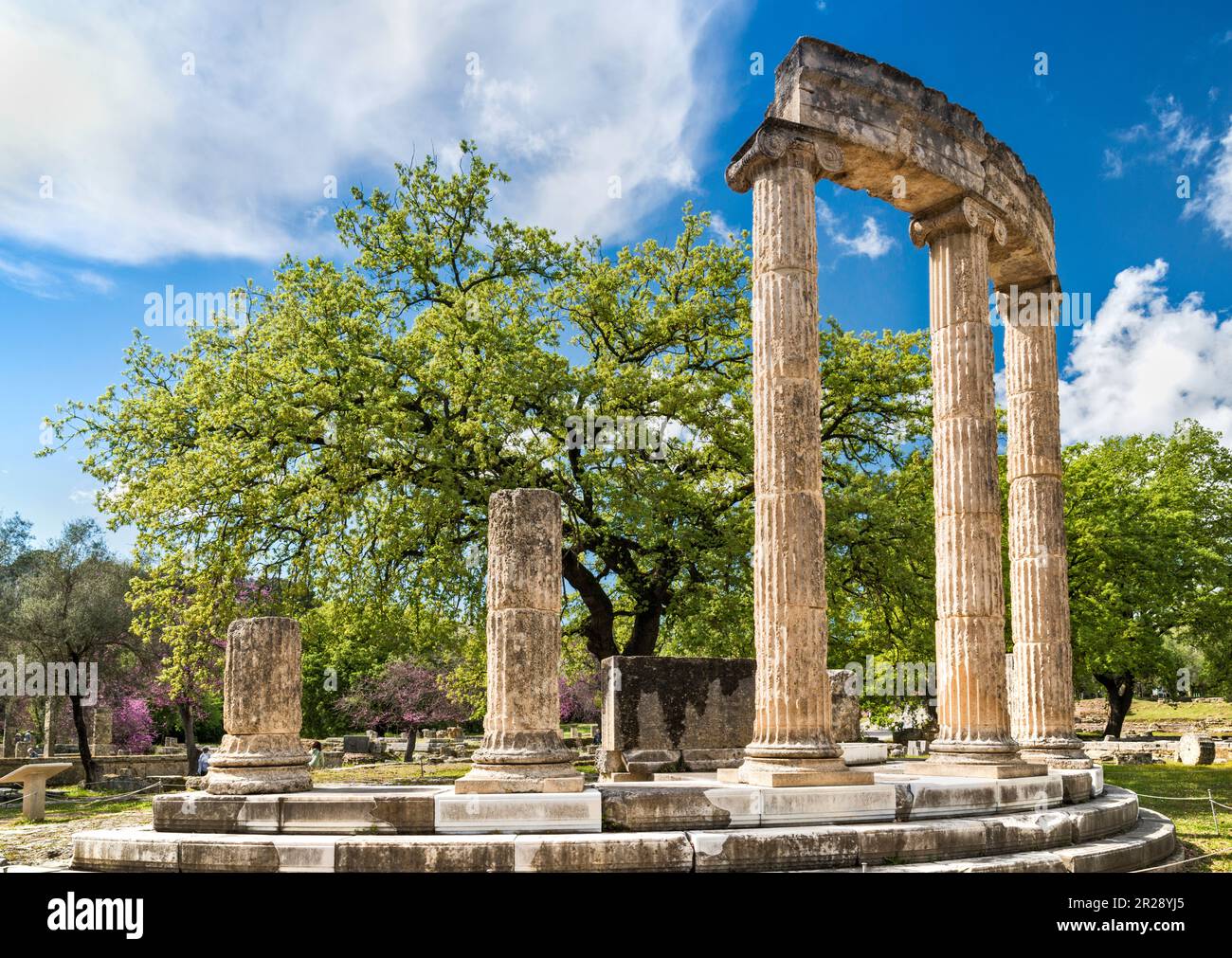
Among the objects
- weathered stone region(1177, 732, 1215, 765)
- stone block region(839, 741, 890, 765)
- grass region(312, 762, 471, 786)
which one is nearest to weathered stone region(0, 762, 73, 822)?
grass region(312, 762, 471, 786)

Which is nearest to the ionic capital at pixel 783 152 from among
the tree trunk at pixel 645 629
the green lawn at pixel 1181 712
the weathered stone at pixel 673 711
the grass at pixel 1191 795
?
the weathered stone at pixel 673 711

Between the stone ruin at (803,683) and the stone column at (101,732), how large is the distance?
2458 centimetres

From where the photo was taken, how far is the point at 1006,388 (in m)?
15.3

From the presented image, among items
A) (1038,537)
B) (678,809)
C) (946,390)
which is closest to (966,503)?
(946,390)

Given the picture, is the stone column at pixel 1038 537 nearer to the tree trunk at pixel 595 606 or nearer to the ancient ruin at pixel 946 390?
the ancient ruin at pixel 946 390

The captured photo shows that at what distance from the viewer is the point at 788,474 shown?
10.9 m

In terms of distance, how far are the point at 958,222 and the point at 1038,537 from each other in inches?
189

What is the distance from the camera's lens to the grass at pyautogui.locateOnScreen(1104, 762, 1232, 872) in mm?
11820

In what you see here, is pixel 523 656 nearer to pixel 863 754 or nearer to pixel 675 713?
pixel 675 713

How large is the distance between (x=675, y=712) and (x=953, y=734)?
14.4 feet

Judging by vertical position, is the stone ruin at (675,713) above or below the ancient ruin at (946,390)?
below

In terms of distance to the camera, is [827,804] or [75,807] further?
[75,807]

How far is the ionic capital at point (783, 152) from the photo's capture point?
1145cm
